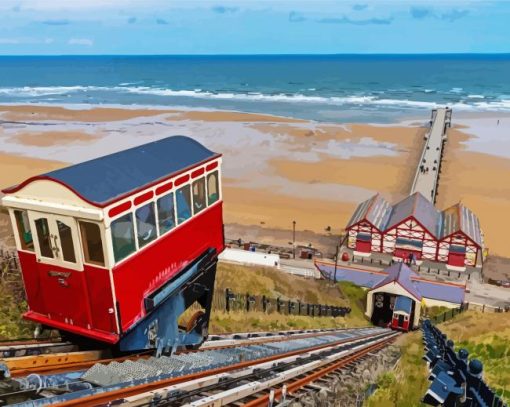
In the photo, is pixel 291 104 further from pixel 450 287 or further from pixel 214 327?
pixel 214 327

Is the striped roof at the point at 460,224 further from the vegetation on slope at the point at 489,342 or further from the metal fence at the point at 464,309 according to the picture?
the vegetation on slope at the point at 489,342

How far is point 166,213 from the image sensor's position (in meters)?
8.88

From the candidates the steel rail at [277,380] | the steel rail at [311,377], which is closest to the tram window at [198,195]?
the steel rail at [277,380]

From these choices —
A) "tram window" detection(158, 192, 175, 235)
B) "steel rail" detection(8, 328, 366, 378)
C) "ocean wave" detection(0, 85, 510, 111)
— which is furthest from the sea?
"steel rail" detection(8, 328, 366, 378)

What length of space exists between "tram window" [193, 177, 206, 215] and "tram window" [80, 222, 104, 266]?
282cm

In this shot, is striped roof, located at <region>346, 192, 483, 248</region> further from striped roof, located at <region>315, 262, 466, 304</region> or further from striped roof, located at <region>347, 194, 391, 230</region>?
striped roof, located at <region>315, 262, 466, 304</region>

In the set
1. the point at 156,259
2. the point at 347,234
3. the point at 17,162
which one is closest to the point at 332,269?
the point at 347,234

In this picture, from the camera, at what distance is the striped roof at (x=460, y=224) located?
2456 cm

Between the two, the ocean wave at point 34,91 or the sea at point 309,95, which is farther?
the ocean wave at point 34,91

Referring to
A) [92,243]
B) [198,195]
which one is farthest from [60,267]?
[198,195]

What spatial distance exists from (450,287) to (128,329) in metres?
18.7

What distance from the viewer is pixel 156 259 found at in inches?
340

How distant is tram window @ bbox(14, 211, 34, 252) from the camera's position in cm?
787

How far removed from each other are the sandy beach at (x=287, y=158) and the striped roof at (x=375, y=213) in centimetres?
414
